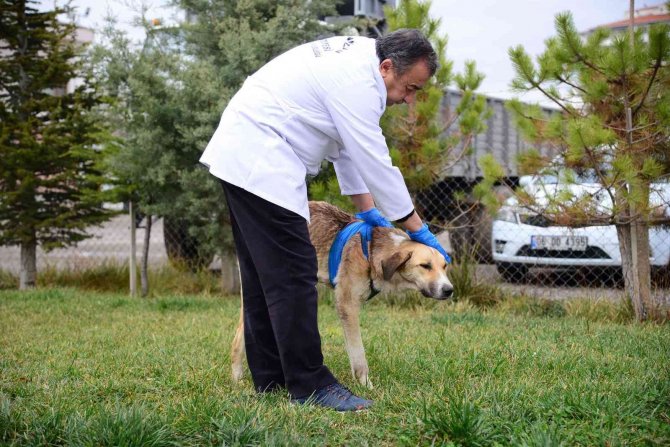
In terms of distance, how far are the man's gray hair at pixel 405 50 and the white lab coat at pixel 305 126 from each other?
2.7 inches

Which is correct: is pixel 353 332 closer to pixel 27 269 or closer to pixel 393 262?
pixel 393 262

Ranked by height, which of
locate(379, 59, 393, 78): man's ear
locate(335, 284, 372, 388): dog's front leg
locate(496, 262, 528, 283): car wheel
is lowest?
locate(496, 262, 528, 283): car wheel

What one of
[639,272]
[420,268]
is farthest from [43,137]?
[639,272]

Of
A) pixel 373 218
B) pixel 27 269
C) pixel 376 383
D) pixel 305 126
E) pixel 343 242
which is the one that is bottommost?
pixel 376 383

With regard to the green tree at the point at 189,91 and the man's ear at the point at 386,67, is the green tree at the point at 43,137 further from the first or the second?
the man's ear at the point at 386,67

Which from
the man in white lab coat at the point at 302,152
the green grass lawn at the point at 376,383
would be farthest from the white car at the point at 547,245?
the man in white lab coat at the point at 302,152

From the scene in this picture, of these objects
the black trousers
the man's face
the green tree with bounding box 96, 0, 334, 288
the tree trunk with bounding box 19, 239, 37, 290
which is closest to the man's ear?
the man's face

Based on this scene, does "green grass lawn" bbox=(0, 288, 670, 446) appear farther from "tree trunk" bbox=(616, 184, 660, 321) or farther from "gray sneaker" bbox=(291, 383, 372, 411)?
"tree trunk" bbox=(616, 184, 660, 321)

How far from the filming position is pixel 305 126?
3.37 m

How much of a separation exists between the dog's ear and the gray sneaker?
0.72 metres

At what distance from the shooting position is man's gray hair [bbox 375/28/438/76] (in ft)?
10.8

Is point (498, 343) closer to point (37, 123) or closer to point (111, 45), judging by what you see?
point (111, 45)

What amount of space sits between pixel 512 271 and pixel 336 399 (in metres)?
5.69

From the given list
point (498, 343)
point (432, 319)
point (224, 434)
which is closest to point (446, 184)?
point (432, 319)
